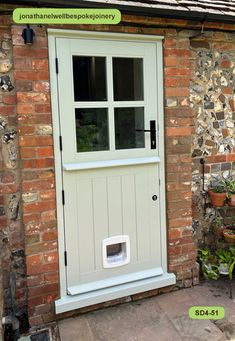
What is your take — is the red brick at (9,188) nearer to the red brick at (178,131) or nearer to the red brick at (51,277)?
the red brick at (51,277)

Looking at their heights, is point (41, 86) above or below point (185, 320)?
above

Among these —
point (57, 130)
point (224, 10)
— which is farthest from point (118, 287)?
point (224, 10)

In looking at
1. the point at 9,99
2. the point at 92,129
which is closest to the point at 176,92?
the point at 92,129

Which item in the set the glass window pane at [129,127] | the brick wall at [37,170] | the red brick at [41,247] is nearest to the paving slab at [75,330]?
the brick wall at [37,170]

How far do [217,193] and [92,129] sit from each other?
63.1 inches

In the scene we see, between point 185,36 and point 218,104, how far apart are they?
861mm

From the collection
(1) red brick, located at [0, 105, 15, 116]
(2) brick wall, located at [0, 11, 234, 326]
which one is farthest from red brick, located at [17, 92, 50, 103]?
(1) red brick, located at [0, 105, 15, 116]

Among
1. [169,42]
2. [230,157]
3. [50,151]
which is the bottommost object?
[230,157]

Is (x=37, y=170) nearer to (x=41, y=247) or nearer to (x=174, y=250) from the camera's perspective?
(x=41, y=247)

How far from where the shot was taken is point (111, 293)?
329cm

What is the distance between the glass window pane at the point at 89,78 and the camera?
3.08 m

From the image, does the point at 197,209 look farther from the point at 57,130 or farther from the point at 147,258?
the point at 57,130

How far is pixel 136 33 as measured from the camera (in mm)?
3189

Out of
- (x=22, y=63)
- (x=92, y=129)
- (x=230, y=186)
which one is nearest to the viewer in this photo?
(x=22, y=63)
